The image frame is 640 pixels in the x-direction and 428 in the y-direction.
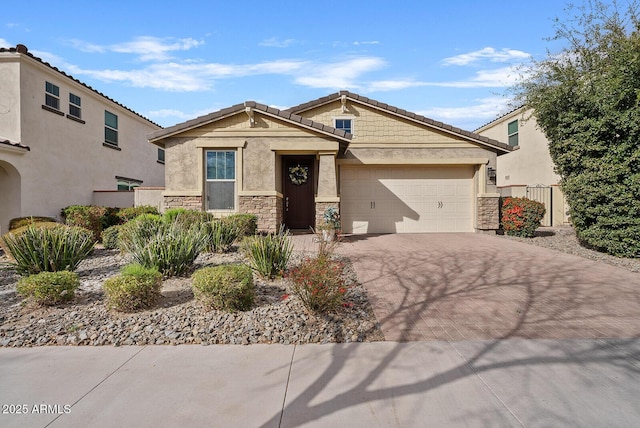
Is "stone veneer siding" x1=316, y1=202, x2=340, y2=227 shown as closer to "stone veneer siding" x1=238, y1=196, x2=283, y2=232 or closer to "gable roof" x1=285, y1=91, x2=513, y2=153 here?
"stone veneer siding" x1=238, y1=196, x2=283, y2=232

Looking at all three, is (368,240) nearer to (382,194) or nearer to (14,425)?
(382,194)

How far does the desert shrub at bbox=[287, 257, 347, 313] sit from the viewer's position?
191 inches

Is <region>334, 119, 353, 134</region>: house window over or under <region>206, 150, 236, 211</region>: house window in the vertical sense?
over

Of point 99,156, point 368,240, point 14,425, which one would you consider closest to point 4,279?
point 14,425

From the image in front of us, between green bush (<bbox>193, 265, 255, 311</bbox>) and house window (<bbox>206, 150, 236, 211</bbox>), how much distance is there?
7.25m

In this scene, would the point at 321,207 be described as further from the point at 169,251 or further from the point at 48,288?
the point at 48,288

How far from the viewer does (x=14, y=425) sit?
9.27 feet

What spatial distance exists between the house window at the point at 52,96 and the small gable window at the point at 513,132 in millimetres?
22033

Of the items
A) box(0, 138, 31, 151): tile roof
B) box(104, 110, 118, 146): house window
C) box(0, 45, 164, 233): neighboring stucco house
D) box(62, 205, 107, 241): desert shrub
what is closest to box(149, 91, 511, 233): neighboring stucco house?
box(62, 205, 107, 241): desert shrub

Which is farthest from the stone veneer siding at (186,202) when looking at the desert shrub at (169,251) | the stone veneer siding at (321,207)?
the desert shrub at (169,251)

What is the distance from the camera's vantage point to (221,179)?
1227cm

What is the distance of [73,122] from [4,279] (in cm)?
997

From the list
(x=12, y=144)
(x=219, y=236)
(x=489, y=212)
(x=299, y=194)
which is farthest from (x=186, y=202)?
(x=489, y=212)

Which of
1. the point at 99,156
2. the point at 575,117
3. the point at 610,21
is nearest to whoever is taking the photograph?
the point at 575,117
